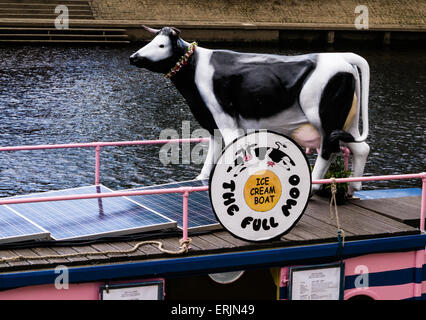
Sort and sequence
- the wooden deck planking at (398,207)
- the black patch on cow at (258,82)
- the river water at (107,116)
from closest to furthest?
1. the wooden deck planking at (398,207)
2. the black patch on cow at (258,82)
3. the river water at (107,116)

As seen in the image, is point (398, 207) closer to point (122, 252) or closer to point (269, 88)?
point (269, 88)

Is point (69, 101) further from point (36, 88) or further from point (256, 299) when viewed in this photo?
point (256, 299)

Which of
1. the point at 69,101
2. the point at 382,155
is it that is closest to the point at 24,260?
the point at 382,155

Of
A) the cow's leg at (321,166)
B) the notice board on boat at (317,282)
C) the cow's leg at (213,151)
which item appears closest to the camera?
the notice board on boat at (317,282)

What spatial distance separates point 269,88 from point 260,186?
2.00 meters

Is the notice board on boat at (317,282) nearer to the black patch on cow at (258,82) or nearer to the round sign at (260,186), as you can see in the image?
the round sign at (260,186)

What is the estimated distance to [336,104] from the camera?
→ 9.88m

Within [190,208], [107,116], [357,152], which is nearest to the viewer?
[190,208]

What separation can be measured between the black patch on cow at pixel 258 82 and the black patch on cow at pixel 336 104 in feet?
1.18

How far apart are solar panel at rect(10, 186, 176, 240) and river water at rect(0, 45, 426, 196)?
372 inches

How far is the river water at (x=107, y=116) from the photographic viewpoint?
795 inches

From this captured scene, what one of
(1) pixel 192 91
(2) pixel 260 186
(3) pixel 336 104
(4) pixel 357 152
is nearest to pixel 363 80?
(3) pixel 336 104

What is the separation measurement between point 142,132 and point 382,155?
7.73m

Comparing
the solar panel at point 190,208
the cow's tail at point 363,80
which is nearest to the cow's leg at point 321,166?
the cow's tail at point 363,80
